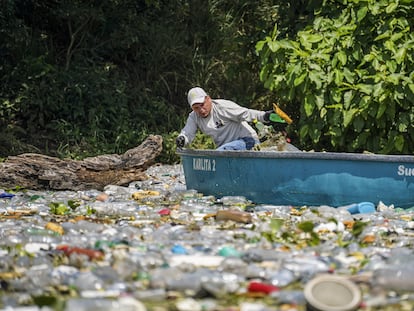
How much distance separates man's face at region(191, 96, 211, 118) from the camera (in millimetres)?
8984

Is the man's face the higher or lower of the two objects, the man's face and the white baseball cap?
the lower

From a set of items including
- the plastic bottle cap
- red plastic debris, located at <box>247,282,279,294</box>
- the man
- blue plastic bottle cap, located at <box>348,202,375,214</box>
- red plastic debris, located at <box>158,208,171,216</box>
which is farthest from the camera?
the man

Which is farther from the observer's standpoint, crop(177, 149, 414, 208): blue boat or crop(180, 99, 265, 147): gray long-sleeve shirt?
crop(180, 99, 265, 147): gray long-sleeve shirt

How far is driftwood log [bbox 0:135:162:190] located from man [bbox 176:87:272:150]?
0.55 meters

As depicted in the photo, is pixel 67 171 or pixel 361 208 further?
pixel 67 171

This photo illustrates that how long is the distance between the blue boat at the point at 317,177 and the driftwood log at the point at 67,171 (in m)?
1.70

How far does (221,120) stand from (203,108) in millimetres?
242

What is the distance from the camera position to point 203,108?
29.5 ft

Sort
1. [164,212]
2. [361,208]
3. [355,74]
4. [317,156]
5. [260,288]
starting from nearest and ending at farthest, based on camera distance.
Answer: [260,288], [164,212], [361,208], [317,156], [355,74]

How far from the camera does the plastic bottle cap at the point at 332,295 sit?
11.1 feet

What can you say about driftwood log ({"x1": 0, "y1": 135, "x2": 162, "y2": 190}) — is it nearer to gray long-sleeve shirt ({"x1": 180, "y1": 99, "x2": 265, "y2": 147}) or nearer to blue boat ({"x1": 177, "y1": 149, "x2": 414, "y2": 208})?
gray long-sleeve shirt ({"x1": 180, "y1": 99, "x2": 265, "y2": 147})

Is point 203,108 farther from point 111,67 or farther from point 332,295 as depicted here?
point 111,67

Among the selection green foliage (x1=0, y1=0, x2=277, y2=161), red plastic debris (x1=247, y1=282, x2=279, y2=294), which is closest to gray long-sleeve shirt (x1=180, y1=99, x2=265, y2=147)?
green foliage (x1=0, y1=0, x2=277, y2=161)

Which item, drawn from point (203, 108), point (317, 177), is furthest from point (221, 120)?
point (317, 177)
